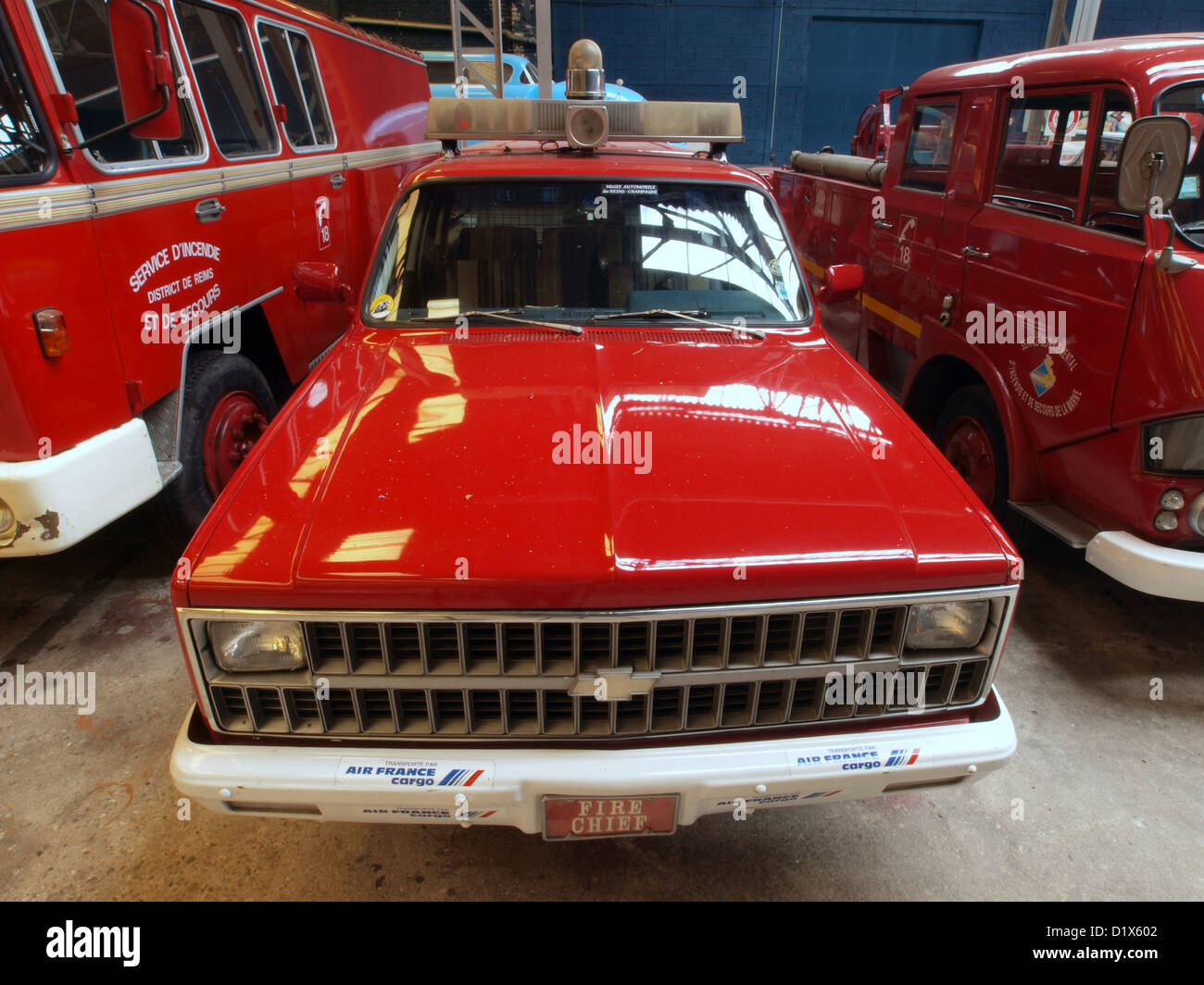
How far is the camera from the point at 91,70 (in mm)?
3184

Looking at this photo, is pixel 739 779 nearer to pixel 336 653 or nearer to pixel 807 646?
pixel 807 646

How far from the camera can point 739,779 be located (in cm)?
179

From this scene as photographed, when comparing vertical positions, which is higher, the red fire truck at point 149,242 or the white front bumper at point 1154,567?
the red fire truck at point 149,242

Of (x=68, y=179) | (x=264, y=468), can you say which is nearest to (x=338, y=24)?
(x=68, y=179)

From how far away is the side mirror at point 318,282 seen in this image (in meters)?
3.08

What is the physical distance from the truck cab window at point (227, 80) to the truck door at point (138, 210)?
0.77ft

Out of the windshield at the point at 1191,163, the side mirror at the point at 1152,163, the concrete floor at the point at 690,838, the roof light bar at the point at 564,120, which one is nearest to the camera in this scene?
the concrete floor at the point at 690,838

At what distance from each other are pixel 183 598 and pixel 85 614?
7.81 ft

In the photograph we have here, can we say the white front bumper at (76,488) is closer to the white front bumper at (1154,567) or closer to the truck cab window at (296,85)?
the truck cab window at (296,85)

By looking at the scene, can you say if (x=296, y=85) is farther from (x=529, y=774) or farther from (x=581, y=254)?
(x=529, y=774)

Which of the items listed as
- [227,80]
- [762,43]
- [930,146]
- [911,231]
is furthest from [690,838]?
[762,43]

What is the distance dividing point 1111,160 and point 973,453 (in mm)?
1409

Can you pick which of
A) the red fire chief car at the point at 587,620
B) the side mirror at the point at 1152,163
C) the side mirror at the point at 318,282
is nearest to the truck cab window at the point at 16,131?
the side mirror at the point at 318,282

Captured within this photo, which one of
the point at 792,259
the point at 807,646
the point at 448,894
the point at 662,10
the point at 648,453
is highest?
the point at 662,10
